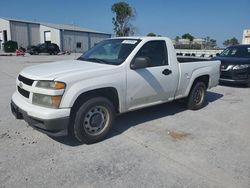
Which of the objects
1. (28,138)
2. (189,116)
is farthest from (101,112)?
(189,116)

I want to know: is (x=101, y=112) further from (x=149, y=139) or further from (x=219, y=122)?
(x=219, y=122)

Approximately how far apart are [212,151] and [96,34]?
53855mm

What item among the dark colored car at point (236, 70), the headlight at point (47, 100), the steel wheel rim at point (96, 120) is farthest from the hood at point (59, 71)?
the dark colored car at point (236, 70)

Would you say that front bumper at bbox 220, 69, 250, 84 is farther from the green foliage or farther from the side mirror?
the green foliage

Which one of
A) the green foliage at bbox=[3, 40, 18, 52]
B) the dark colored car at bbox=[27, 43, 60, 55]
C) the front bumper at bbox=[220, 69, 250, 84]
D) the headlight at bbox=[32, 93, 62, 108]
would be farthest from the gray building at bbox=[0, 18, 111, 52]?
the headlight at bbox=[32, 93, 62, 108]

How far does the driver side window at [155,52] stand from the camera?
4.80 metres

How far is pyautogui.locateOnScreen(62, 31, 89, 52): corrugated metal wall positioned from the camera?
163 feet

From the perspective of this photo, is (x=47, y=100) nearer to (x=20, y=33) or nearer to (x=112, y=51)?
(x=112, y=51)

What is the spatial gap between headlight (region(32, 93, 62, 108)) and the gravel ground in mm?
762

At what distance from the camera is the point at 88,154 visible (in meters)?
3.76

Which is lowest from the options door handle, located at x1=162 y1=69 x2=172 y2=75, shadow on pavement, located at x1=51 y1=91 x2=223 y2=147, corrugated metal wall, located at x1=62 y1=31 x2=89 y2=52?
shadow on pavement, located at x1=51 y1=91 x2=223 y2=147

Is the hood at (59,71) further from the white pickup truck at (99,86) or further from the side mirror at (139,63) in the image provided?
the side mirror at (139,63)

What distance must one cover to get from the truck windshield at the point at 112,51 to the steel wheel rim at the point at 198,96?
2405 millimetres

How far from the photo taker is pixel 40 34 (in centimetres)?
5138
